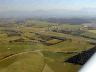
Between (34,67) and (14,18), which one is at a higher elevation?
(14,18)

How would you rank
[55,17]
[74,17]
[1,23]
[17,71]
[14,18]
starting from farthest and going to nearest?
1. [55,17]
2. [74,17]
3. [14,18]
4. [1,23]
5. [17,71]

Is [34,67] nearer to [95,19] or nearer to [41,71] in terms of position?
[41,71]

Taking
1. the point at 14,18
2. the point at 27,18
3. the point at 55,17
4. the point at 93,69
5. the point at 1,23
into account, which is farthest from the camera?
the point at 55,17

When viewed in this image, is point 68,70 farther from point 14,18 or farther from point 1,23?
point 14,18

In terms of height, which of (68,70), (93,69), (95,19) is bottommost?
(68,70)

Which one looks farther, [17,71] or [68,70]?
[68,70]

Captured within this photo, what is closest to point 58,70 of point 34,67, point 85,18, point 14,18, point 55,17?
point 34,67

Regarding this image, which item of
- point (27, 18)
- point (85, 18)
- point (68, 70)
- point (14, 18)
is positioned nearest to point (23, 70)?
point (68, 70)

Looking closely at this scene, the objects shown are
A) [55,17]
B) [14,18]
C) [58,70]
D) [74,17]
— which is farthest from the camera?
[55,17]

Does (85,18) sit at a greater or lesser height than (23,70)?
greater
